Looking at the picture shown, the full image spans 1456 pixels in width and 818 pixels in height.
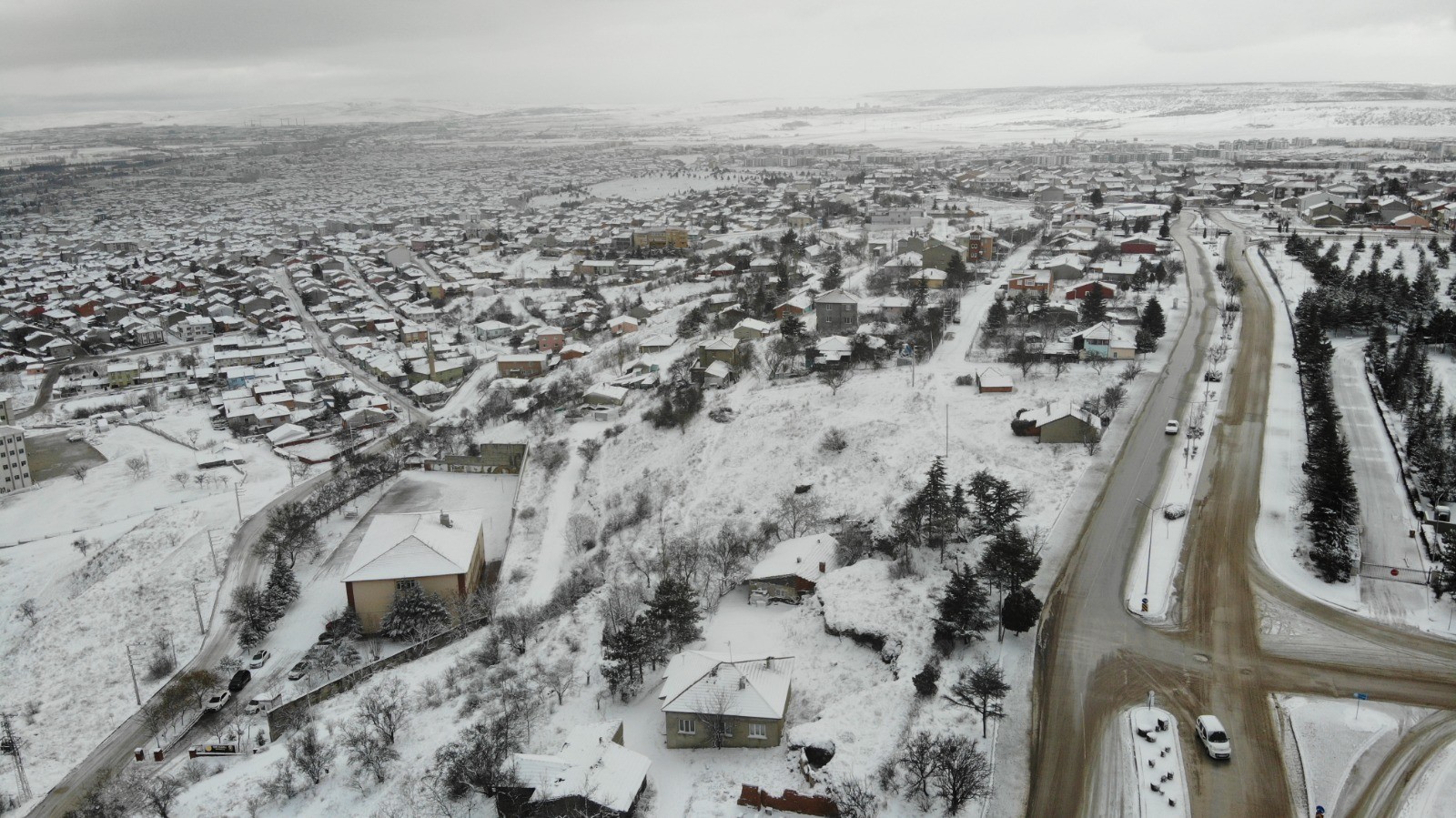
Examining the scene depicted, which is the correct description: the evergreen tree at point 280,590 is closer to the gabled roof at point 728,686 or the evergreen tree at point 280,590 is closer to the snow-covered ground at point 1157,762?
the gabled roof at point 728,686

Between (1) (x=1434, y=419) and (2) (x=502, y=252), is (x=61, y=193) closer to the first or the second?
(2) (x=502, y=252)

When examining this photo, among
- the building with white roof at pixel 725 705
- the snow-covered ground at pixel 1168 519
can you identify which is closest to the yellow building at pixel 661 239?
the snow-covered ground at pixel 1168 519

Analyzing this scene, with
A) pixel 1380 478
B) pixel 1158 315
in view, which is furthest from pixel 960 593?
pixel 1158 315

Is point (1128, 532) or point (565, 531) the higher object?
point (1128, 532)

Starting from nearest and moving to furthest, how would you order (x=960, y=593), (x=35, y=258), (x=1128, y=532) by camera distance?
(x=960, y=593) → (x=1128, y=532) → (x=35, y=258)

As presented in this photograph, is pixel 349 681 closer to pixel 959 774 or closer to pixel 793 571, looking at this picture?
pixel 793 571

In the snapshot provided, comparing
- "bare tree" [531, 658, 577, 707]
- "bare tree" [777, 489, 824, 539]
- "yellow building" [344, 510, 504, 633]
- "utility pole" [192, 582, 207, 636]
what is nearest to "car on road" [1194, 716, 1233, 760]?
"bare tree" [531, 658, 577, 707]
